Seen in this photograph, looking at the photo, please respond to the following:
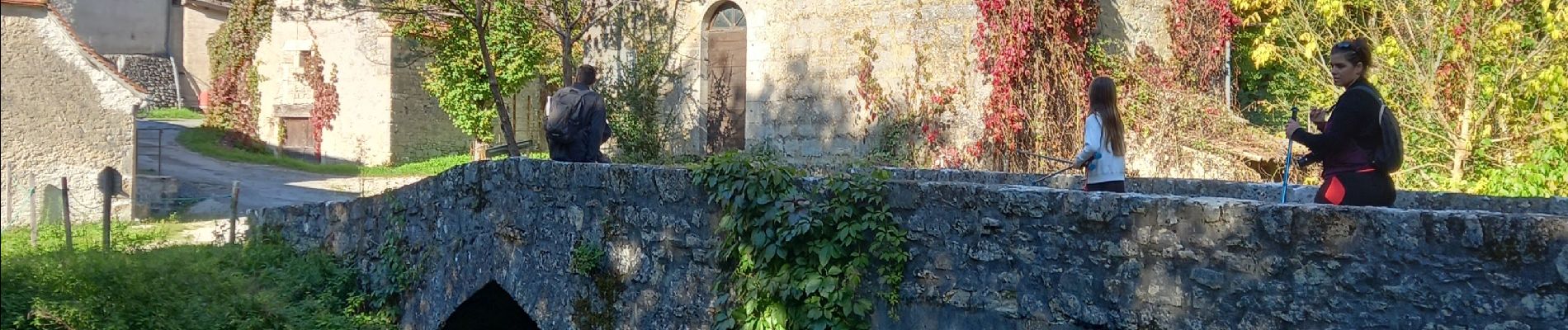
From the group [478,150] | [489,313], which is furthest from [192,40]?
[489,313]

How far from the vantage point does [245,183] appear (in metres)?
19.7

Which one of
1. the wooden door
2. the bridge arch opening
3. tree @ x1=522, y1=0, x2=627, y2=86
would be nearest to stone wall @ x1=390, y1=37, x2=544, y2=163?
the wooden door

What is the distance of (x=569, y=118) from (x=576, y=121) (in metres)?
0.05

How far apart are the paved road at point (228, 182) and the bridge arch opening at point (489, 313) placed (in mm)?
5674

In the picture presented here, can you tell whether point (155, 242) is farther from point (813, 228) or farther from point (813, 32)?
point (813, 228)

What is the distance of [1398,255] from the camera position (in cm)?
423

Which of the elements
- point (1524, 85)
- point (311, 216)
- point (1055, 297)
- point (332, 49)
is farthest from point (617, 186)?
point (332, 49)

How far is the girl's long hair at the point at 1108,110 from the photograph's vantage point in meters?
6.27

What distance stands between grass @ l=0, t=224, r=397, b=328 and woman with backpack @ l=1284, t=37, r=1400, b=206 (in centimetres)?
498

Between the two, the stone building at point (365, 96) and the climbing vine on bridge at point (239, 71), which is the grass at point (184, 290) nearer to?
the stone building at point (365, 96)

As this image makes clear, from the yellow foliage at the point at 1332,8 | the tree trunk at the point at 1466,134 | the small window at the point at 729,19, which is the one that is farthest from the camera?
the small window at the point at 729,19

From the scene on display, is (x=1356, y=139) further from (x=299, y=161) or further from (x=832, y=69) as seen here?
(x=299, y=161)

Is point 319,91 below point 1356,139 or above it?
above

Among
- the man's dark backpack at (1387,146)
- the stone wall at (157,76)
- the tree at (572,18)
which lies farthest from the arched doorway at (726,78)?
the stone wall at (157,76)
